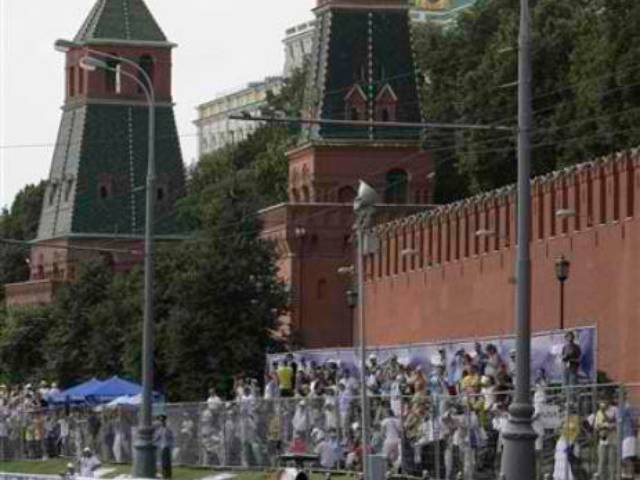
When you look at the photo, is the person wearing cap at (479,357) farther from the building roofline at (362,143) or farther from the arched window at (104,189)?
the arched window at (104,189)

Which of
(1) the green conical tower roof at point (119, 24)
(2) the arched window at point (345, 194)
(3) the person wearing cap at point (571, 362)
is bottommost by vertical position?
(3) the person wearing cap at point (571, 362)

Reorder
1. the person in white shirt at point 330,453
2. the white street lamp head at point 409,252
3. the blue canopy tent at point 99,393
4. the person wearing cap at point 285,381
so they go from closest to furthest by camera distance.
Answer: the person in white shirt at point 330,453, the person wearing cap at point 285,381, the blue canopy tent at point 99,393, the white street lamp head at point 409,252

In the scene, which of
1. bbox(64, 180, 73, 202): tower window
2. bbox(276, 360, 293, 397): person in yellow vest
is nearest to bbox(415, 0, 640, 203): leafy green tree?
bbox(276, 360, 293, 397): person in yellow vest

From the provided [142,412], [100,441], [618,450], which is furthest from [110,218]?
[618,450]

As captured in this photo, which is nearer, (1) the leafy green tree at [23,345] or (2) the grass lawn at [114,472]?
(2) the grass lawn at [114,472]

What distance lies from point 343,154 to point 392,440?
5855 cm

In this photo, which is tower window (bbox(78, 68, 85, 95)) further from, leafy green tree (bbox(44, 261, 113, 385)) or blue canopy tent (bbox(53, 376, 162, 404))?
blue canopy tent (bbox(53, 376, 162, 404))

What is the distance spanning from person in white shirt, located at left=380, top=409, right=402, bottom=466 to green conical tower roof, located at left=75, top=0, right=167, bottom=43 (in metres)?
80.7

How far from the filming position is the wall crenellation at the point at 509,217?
65500 mm

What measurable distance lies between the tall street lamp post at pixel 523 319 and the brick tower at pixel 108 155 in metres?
86.2

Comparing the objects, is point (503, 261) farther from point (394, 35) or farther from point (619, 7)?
point (394, 35)

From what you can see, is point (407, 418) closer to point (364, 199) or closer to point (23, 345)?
point (364, 199)

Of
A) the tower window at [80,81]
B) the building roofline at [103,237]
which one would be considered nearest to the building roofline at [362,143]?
the building roofline at [103,237]

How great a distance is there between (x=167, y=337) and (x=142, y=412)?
28.1 meters
